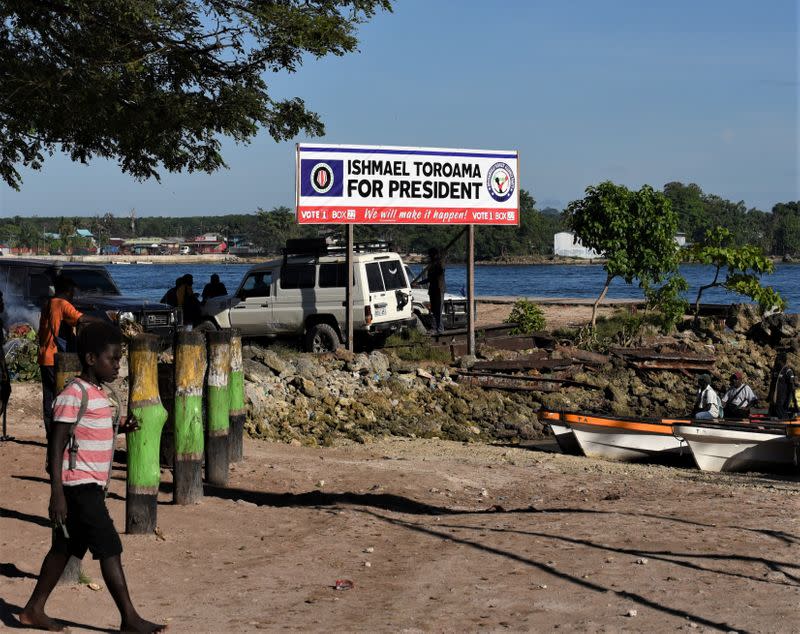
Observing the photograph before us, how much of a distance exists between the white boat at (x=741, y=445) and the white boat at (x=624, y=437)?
32 centimetres

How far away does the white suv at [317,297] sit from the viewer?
71.5 feet

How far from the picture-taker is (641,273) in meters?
29.2

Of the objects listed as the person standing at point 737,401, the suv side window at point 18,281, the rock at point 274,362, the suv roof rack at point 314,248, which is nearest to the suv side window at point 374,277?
the suv roof rack at point 314,248

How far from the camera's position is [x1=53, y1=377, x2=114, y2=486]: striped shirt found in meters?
6.22

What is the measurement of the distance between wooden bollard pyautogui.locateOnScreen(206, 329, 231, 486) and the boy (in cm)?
480

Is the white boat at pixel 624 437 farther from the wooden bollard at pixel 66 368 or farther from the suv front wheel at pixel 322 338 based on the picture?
the wooden bollard at pixel 66 368

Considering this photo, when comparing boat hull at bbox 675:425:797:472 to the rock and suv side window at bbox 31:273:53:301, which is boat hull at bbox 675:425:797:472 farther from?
suv side window at bbox 31:273:53:301

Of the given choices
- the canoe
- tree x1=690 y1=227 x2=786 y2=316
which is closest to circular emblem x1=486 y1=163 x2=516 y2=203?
the canoe

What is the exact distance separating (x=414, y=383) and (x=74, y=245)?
178m

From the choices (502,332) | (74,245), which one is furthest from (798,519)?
(74,245)

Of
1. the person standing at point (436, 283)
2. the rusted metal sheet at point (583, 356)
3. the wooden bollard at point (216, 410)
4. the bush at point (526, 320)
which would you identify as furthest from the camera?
the bush at point (526, 320)

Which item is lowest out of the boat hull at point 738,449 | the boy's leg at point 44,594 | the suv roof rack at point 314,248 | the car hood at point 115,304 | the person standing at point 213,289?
the boat hull at point 738,449

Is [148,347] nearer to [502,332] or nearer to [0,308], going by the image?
[0,308]

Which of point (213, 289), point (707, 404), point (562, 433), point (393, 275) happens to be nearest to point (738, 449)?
point (707, 404)
